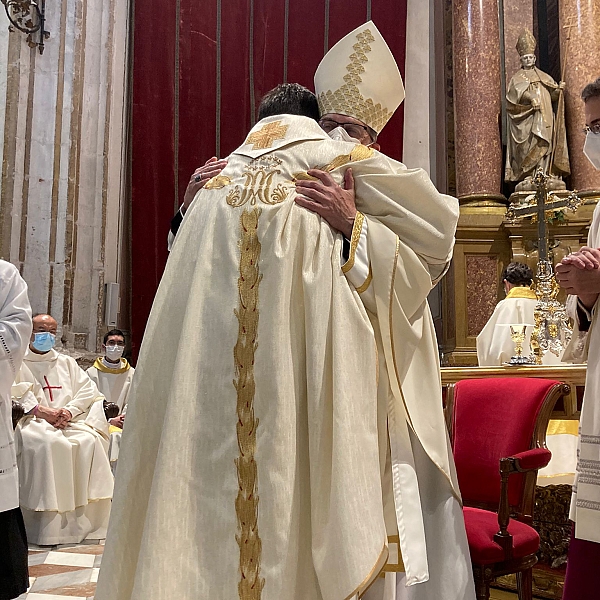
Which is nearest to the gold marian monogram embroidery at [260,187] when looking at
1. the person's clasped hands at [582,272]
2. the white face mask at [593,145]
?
the person's clasped hands at [582,272]

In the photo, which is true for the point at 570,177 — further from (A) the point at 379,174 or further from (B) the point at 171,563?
(B) the point at 171,563

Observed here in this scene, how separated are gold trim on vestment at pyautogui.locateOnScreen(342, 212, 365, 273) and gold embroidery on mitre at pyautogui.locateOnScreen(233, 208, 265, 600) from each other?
232 millimetres

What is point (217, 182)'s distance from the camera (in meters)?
2.23

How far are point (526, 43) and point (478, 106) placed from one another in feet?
2.58

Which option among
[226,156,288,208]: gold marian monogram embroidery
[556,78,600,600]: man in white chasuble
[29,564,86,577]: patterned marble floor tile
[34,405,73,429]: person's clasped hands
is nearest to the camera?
[556,78,600,600]: man in white chasuble

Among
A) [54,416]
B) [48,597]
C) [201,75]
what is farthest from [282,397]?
[201,75]

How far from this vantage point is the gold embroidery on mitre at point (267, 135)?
7.33ft

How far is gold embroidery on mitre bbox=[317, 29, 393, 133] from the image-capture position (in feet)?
7.86

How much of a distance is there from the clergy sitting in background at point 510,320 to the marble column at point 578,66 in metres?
1.42

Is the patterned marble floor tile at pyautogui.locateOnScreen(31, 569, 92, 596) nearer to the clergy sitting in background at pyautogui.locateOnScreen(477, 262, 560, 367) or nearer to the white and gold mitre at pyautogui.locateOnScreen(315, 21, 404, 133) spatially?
the white and gold mitre at pyautogui.locateOnScreen(315, 21, 404, 133)

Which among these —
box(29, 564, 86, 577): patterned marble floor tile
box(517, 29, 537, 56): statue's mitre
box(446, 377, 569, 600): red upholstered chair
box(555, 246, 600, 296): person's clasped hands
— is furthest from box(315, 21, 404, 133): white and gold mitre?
box(517, 29, 537, 56): statue's mitre

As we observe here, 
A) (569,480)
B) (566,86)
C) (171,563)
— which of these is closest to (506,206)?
(566,86)

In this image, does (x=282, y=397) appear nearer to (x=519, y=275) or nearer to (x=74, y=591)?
(x=74, y=591)

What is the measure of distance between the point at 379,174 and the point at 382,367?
21.1 inches
